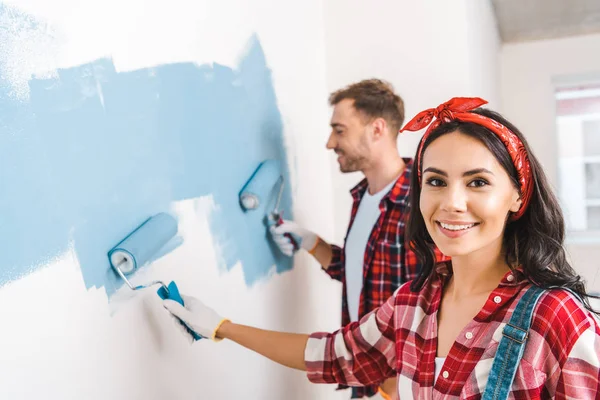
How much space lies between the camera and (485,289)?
1.03 meters

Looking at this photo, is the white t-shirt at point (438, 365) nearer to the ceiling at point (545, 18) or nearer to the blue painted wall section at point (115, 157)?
the blue painted wall section at point (115, 157)

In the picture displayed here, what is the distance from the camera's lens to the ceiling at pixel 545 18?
2947 mm

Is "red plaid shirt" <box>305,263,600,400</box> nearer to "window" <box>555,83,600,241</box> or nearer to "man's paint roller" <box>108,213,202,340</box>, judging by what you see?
"man's paint roller" <box>108,213,202,340</box>

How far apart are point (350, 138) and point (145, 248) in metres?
0.89

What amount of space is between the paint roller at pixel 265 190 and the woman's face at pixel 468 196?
543mm

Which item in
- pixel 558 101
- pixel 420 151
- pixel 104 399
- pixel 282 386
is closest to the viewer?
pixel 104 399

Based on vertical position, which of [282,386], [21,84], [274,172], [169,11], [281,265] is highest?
[169,11]

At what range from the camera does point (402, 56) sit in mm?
2074

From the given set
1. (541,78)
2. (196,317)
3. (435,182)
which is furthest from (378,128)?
(541,78)

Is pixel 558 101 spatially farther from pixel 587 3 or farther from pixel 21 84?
pixel 21 84

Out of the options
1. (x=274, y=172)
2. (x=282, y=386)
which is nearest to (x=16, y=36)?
(x=274, y=172)

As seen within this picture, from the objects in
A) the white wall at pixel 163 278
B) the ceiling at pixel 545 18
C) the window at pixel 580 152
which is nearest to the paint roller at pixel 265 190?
the white wall at pixel 163 278

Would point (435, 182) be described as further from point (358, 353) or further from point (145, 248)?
point (145, 248)

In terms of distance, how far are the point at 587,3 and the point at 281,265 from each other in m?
2.21
